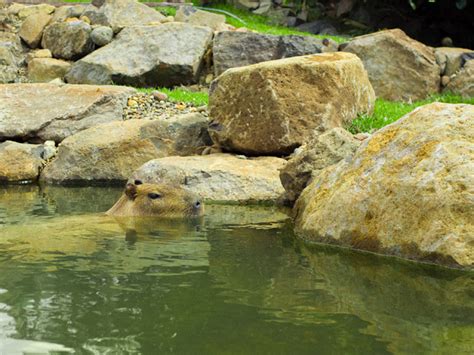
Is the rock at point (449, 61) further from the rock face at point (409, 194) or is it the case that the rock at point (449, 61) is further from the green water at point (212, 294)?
the green water at point (212, 294)

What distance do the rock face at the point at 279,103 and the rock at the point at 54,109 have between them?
279cm

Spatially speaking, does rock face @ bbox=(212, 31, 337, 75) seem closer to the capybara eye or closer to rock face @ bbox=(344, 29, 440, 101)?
rock face @ bbox=(344, 29, 440, 101)

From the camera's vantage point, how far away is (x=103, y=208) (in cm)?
799

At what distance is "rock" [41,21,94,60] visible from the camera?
16.8 meters

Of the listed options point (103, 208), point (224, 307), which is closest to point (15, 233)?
point (103, 208)

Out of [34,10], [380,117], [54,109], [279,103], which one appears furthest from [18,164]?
[34,10]

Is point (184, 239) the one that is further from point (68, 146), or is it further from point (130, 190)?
point (68, 146)

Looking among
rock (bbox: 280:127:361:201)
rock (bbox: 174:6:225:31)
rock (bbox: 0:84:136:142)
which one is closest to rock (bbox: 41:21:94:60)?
rock (bbox: 174:6:225:31)

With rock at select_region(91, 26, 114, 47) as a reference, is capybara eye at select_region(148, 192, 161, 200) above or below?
above

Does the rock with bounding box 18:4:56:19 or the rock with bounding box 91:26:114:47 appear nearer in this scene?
the rock with bounding box 91:26:114:47

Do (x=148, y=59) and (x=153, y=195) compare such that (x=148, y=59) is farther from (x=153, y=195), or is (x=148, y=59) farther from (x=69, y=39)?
(x=153, y=195)

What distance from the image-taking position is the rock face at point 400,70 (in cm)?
1440

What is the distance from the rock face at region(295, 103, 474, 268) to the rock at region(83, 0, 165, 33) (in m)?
11.8

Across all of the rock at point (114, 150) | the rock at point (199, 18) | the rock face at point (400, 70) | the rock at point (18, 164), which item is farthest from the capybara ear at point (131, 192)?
the rock at point (199, 18)
